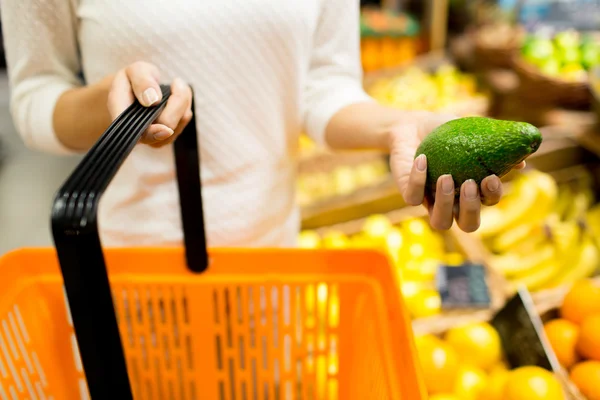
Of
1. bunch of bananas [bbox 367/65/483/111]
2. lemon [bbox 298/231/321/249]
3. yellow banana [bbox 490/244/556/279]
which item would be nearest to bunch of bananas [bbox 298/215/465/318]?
Result: lemon [bbox 298/231/321/249]

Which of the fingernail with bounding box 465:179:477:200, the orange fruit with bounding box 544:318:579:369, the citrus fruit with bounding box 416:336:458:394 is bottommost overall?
the orange fruit with bounding box 544:318:579:369

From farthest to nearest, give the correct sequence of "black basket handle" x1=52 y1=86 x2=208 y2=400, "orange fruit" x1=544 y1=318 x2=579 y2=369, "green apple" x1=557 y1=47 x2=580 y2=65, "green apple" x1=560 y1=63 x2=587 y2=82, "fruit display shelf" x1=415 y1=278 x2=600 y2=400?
"green apple" x1=557 y1=47 x2=580 y2=65 < "green apple" x1=560 y1=63 x2=587 y2=82 < "orange fruit" x1=544 y1=318 x2=579 y2=369 < "fruit display shelf" x1=415 y1=278 x2=600 y2=400 < "black basket handle" x1=52 y1=86 x2=208 y2=400

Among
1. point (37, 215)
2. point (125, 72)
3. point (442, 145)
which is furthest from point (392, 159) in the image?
Answer: point (37, 215)

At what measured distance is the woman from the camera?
0.74 metres

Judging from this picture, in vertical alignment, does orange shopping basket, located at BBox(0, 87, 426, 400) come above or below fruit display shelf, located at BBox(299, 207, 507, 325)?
above

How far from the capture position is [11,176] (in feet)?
4.94

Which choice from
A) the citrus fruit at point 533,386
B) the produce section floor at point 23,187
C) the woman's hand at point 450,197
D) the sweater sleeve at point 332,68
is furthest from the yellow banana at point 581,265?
the produce section floor at point 23,187

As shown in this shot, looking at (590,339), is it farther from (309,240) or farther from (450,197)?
(309,240)

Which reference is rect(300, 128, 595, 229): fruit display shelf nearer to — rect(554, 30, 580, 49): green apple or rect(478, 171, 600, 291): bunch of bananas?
rect(478, 171, 600, 291): bunch of bananas

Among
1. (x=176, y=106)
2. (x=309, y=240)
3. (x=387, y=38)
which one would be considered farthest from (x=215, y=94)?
(x=387, y=38)

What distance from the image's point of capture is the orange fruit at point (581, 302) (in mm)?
1022

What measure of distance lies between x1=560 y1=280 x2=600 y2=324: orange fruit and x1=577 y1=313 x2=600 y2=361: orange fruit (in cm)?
6

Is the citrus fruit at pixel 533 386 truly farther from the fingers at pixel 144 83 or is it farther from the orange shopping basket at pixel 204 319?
the fingers at pixel 144 83

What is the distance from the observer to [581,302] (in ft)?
3.41
